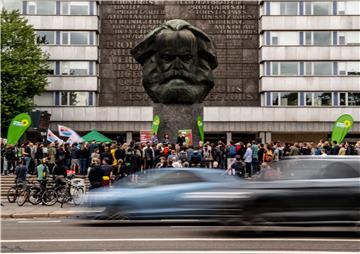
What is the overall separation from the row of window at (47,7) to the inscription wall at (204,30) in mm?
3660

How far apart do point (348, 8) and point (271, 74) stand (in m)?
9.76

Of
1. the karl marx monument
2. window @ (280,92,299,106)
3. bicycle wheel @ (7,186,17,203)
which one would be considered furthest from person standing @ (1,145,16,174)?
window @ (280,92,299,106)

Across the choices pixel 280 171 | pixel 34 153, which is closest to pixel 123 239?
pixel 280 171

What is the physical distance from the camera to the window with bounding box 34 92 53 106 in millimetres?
68500

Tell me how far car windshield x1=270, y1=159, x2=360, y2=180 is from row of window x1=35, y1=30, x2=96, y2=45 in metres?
54.9

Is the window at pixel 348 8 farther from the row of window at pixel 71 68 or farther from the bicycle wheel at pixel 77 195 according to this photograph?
the bicycle wheel at pixel 77 195

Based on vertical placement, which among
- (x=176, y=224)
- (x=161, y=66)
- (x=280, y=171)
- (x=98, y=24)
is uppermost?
(x=98, y=24)

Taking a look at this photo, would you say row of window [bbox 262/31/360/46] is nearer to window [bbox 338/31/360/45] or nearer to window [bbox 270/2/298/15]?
window [bbox 338/31/360/45]

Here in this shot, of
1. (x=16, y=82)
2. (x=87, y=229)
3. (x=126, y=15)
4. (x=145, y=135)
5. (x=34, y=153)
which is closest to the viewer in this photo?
(x=87, y=229)

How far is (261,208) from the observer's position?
14609mm

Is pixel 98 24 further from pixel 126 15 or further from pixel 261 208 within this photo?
pixel 261 208

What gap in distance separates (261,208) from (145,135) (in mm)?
22949

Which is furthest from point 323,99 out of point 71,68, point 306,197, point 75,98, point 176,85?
point 306,197

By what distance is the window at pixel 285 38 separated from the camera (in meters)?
68.4
